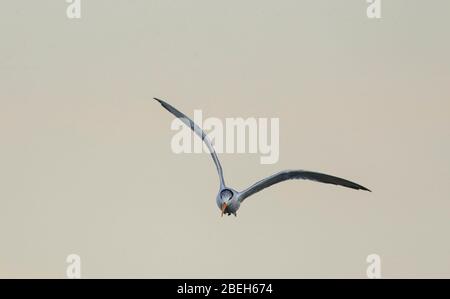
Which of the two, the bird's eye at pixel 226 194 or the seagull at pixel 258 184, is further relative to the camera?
the bird's eye at pixel 226 194

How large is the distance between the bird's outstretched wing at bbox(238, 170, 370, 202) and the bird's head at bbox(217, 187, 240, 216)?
18 cm

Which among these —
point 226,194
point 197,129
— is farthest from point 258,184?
point 197,129

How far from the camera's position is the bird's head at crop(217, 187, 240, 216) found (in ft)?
89.5

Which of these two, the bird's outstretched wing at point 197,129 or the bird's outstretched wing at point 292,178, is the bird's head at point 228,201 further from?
the bird's outstretched wing at point 197,129

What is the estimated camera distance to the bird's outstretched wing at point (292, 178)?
26797 mm

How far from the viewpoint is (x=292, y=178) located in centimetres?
2695

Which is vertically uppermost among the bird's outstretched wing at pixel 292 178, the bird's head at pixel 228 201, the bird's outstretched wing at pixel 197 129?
the bird's outstretched wing at pixel 197 129

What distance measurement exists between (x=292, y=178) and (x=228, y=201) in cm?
176

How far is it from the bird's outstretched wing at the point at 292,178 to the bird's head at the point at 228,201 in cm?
18

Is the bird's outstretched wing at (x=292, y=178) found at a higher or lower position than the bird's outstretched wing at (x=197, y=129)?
lower

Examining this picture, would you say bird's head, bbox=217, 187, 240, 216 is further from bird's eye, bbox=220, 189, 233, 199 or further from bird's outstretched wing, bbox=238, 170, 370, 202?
bird's outstretched wing, bbox=238, 170, 370, 202

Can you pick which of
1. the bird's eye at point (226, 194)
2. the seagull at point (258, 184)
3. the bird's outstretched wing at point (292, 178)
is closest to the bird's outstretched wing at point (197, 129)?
the seagull at point (258, 184)

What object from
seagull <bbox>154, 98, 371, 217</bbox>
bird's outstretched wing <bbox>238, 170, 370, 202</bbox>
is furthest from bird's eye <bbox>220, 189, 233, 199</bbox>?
bird's outstretched wing <bbox>238, 170, 370, 202</bbox>
